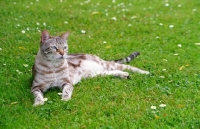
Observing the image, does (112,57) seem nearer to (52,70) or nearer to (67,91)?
(52,70)

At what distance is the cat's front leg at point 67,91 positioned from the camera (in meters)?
5.90

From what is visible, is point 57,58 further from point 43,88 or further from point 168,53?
point 168,53

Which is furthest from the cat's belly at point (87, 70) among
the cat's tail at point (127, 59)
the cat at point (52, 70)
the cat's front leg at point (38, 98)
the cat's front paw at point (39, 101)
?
the cat's front paw at point (39, 101)

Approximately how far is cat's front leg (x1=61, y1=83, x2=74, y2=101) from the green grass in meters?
0.11

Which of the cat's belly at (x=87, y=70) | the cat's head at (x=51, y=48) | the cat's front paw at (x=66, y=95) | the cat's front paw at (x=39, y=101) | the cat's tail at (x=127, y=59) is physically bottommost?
the cat's tail at (x=127, y=59)

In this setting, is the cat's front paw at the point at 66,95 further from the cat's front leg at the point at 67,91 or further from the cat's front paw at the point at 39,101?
the cat's front paw at the point at 39,101

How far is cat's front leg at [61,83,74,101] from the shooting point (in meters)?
5.90

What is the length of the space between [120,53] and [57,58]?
99.8 inches

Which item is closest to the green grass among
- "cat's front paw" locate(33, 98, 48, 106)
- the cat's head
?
"cat's front paw" locate(33, 98, 48, 106)

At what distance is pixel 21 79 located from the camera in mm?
6781

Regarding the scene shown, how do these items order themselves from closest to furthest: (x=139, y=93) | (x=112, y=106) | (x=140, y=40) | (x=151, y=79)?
(x=112, y=106)
(x=139, y=93)
(x=151, y=79)
(x=140, y=40)

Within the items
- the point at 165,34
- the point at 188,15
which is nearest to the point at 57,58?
the point at 165,34

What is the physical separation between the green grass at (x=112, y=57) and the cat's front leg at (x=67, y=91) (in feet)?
0.36

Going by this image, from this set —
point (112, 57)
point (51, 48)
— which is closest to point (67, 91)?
point (51, 48)
